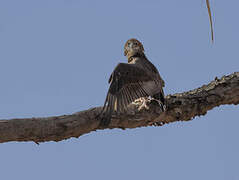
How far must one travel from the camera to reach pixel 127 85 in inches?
250

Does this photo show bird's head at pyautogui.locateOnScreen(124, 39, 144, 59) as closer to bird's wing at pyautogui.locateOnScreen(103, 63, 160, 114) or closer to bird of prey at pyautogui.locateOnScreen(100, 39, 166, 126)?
bird of prey at pyautogui.locateOnScreen(100, 39, 166, 126)

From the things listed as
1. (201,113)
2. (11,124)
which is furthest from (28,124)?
(201,113)

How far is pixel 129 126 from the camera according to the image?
17.9 feet

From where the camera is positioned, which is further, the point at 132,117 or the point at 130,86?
the point at 130,86

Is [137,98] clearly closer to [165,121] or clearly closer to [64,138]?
[165,121]

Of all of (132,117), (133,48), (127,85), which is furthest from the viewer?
(133,48)

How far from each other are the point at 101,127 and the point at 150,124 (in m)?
0.94

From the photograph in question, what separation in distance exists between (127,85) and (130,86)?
0.06 meters

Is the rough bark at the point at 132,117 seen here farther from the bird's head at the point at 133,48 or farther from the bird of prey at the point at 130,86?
the bird's head at the point at 133,48

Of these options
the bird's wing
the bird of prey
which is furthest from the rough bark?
the bird's wing

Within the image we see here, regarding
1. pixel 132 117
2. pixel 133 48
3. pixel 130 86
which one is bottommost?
pixel 132 117

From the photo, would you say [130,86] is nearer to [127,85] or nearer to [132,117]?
[127,85]

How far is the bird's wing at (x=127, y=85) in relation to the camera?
18.9 ft

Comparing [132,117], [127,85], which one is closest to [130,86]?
[127,85]
